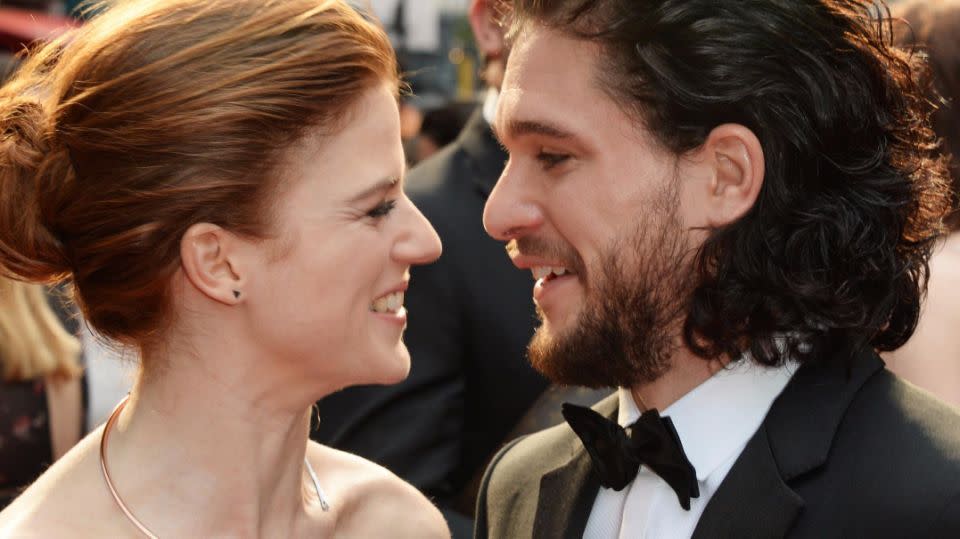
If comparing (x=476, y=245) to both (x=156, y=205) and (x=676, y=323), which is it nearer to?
(x=676, y=323)

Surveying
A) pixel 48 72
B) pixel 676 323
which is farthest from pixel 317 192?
pixel 676 323

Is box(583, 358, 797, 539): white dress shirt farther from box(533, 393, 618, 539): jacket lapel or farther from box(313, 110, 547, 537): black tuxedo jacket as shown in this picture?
box(313, 110, 547, 537): black tuxedo jacket

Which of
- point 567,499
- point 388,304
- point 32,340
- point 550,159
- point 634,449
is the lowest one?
point 32,340

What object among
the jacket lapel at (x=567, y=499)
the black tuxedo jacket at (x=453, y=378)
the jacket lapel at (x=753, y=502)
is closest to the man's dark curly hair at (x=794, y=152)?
the jacket lapel at (x=753, y=502)

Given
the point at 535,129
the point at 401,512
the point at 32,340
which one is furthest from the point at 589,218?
the point at 32,340

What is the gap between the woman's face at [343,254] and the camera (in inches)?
97.5

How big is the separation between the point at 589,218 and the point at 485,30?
1567mm

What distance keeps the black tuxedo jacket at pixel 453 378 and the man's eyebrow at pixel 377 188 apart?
1131mm

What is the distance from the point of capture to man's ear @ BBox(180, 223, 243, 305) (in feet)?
7.98

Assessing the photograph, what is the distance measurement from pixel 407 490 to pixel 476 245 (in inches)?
38.7

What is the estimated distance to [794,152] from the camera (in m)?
2.64

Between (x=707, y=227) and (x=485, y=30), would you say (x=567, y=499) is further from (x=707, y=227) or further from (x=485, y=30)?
(x=485, y=30)

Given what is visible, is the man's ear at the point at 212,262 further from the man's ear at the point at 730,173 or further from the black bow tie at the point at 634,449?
the man's ear at the point at 730,173

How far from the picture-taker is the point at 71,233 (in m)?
2.48
